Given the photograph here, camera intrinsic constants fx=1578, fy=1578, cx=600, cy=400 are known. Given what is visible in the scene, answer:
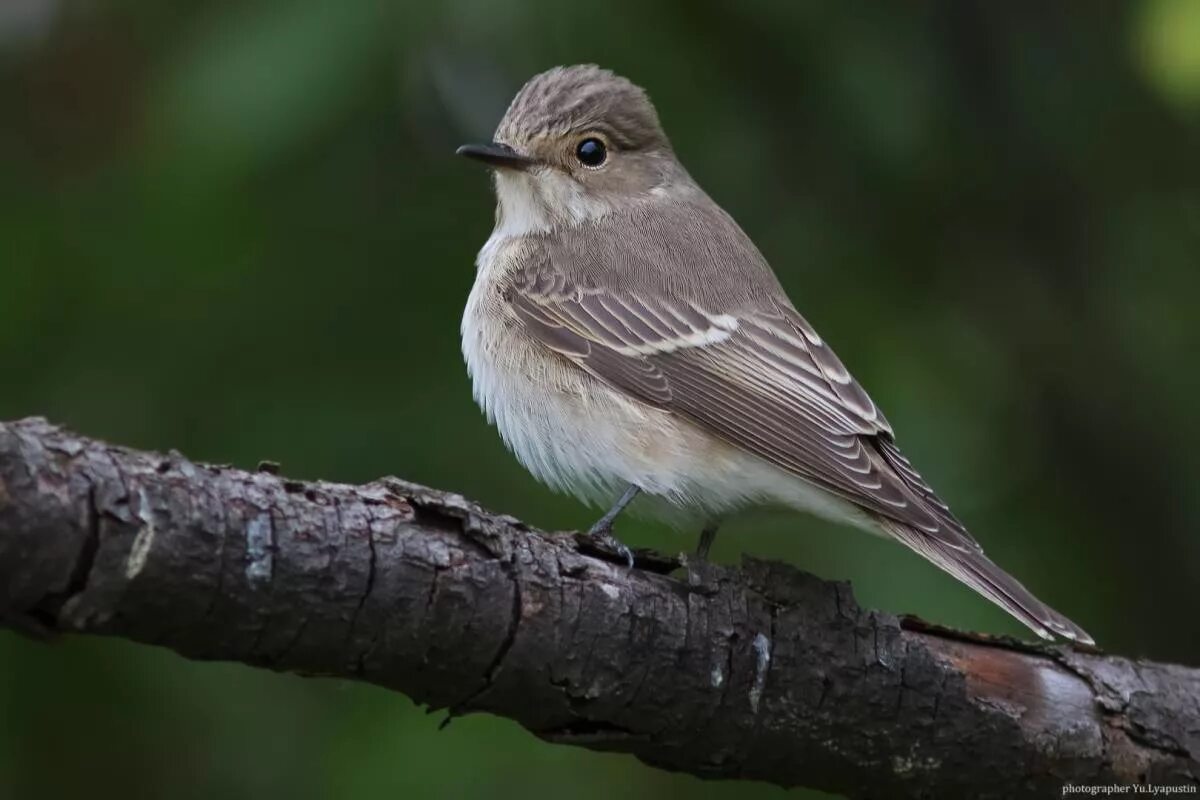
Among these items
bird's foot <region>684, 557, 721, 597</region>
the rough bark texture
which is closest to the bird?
bird's foot <region>684, 557, 721, 597</region>

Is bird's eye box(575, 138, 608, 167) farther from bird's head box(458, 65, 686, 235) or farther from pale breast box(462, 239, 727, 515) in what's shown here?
pale breast box(462, 239, 727, 515)

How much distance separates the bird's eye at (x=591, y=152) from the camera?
6118 mm

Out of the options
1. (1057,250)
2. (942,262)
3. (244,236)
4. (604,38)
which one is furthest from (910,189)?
(244,236)

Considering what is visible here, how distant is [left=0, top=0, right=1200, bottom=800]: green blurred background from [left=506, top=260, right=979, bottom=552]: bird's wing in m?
0.59

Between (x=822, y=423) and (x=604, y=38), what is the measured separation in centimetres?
168

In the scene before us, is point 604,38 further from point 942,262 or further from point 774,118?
point 942,262

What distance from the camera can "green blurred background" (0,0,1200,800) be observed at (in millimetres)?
5449

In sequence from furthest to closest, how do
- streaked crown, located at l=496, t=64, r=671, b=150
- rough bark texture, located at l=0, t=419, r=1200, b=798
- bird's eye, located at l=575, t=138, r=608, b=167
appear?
bird's eye, located at l=575, t=138, r=608, b=167, streaked crown, located at l=496, t=64, r=671, b=150, rough bark texture, located at l=0, t=419, r=1200, b=798

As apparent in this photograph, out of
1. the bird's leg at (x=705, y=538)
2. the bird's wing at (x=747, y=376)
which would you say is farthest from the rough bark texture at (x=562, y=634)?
the bird's leg at (x=705, y=538)

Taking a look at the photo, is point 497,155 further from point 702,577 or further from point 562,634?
point 562,634

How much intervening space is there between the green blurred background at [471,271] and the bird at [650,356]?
27 centimetres

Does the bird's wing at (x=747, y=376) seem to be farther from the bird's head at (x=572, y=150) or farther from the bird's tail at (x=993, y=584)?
the bird's head at (x=572, y=150)

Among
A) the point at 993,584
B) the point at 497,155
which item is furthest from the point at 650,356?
the point at 993,584

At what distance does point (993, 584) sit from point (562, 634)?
4.40 feet
